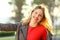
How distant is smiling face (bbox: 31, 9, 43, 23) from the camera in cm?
137

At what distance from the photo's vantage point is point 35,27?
4.64 ft

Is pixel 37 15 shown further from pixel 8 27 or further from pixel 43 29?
pixel 8 27

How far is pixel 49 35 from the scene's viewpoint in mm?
1427

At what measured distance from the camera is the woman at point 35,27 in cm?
Answer: 138

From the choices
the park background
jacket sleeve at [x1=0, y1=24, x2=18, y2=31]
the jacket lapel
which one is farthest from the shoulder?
the park background

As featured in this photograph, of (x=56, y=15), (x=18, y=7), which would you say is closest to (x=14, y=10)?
(x=18, y=7)

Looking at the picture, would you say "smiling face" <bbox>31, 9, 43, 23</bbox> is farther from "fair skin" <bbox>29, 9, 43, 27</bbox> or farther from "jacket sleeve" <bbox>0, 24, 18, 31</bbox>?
"jacket sleeve" <bbox>0, 24, 18, 31</bbox>

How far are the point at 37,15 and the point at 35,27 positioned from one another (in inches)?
4.1

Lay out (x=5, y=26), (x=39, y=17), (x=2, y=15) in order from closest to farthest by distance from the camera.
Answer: (x=39, y=17) < (x=5, y=26) < (x=2, y=15)

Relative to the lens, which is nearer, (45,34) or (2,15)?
(45,34)

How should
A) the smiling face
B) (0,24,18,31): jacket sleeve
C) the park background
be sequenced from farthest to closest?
the park background → (0,24,18,31): jacket sleeve → the smiling face

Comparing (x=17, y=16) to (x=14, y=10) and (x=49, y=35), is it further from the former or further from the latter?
(x=49, y=35)

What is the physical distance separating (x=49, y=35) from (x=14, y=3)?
82 cm

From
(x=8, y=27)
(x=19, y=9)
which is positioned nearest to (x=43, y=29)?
(x=8, y=27)
